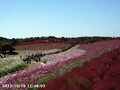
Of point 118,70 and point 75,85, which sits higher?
point 118,70

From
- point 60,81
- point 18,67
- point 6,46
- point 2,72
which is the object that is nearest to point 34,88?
point 60,81

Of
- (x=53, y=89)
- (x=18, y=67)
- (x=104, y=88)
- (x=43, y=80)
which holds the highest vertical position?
(x=104, y=88)

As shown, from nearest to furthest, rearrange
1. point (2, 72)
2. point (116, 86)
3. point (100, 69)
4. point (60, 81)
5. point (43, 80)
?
point (116, 86), point (60, 81), point (100, 69), point (43, 80), point (2, 72)

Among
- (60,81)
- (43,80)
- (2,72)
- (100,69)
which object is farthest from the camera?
(2,72)

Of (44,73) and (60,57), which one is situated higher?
(44,73)

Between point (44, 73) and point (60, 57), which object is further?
point (60, 57)

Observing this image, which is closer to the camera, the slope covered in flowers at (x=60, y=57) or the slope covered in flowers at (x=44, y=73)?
the slope covered in flowers at (x=44, y=73)

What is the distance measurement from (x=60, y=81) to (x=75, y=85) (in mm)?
586

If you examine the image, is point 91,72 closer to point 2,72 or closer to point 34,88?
point 34,88

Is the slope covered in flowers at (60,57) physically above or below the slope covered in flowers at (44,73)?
below

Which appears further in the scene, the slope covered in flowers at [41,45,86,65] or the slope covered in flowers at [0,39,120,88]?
the slope covered in flowers at [41,45,86,65]

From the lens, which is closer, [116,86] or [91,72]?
[116,86]

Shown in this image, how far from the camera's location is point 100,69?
4.28 metres

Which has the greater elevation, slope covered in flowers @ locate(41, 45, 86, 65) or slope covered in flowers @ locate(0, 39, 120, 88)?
slope covered in flowers @ locate(0, 39, 120, 88)
